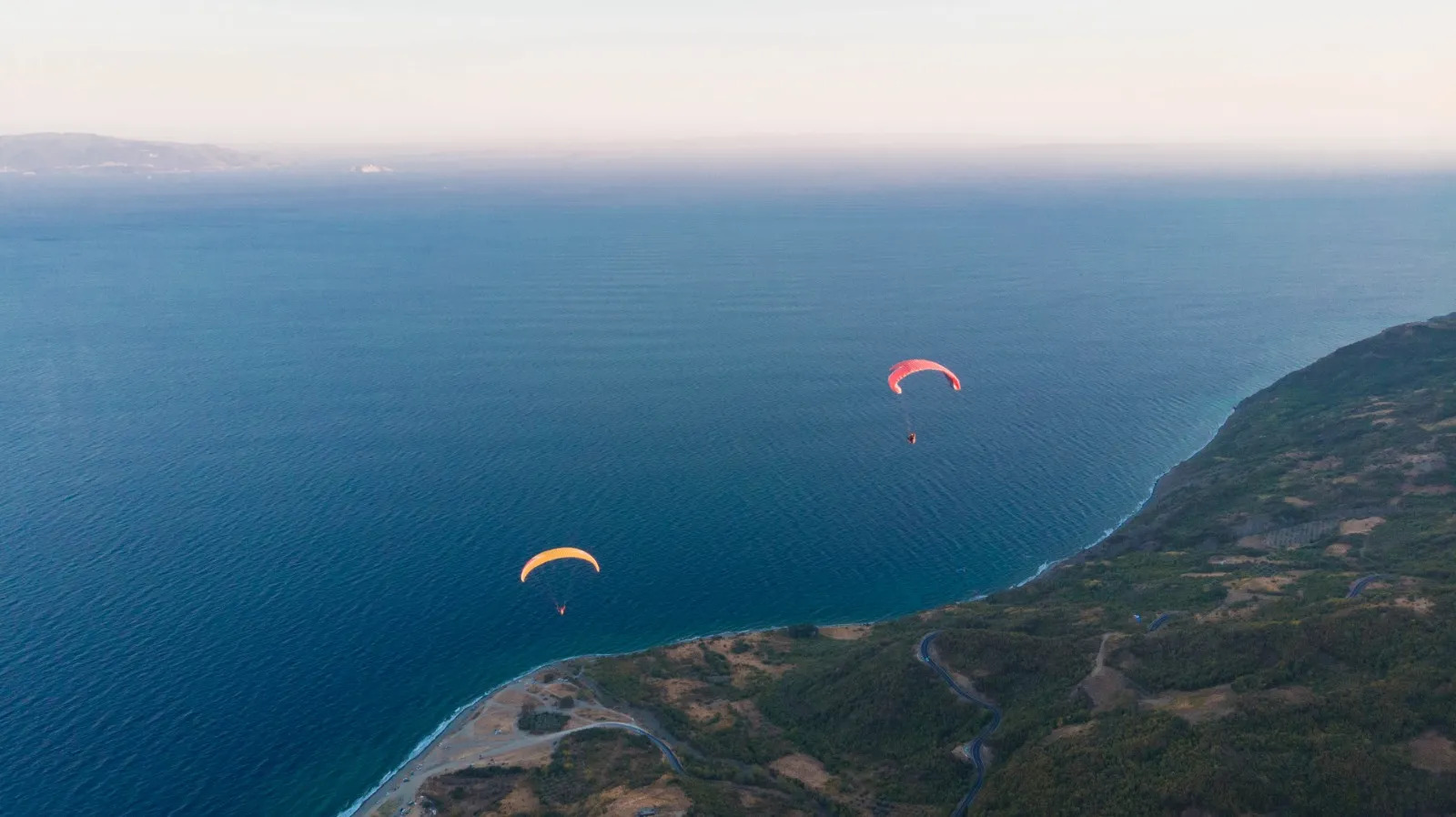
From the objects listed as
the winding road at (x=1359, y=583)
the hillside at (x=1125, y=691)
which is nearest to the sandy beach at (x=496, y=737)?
the hillside at (x=1125, y=691)

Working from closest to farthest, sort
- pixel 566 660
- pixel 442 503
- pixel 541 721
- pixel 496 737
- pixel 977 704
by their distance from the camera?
pixel 977 704, pixel 496 737, pixel 541 721, pixel 566 660, pixel 442 503

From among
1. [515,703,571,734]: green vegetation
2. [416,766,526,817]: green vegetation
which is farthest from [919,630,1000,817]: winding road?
[416,766,526,817]: green vegetation

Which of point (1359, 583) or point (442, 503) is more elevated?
point (1359, 583)

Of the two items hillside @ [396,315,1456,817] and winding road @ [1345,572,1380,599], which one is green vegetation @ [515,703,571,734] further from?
winding road @ [1345,572,1380,599]

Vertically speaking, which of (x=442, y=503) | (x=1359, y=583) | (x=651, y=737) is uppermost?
(x=1359, y=583)

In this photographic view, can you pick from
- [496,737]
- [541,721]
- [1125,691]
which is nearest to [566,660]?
[541,721]

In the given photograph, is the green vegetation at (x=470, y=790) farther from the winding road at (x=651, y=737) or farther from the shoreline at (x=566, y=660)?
the winding road at (x=651, y=737)

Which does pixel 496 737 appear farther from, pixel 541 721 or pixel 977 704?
pixel 977 704
